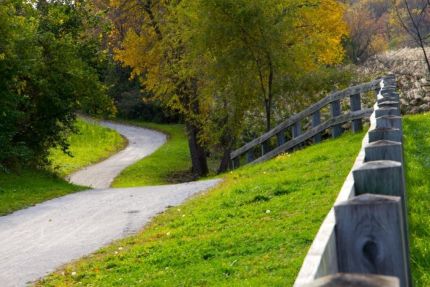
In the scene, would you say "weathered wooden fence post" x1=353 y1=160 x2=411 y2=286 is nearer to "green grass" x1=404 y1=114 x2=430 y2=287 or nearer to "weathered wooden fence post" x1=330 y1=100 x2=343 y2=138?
"green grass" x1=404 y1=114 x2=430 y2=287

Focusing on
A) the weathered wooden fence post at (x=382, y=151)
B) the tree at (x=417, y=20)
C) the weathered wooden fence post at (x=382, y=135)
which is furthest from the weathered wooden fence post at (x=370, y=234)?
the tree at (x=417, y=20)

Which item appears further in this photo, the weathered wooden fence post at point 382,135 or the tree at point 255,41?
the tree at point 255,41

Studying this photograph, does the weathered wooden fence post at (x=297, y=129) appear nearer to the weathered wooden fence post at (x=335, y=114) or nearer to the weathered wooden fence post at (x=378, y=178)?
the weathered wooden fence post at (x=335, y=114)

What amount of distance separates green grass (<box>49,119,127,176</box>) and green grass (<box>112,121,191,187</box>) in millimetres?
3248

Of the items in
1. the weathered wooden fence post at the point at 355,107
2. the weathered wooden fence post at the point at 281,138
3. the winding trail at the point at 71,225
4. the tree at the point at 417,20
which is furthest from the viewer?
the tree at the point at 417,20

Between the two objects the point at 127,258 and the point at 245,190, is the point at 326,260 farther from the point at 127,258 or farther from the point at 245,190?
Answer: the point at 245,190

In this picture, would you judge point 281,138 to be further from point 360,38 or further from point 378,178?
point 360,38

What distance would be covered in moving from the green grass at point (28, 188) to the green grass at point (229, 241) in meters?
5.03

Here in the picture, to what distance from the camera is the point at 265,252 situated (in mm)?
7438

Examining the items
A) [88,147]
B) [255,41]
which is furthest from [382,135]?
[88,147]

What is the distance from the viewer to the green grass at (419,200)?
510 cm

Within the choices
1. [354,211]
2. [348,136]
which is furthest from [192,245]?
[348,136]

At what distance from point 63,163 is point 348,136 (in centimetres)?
2323

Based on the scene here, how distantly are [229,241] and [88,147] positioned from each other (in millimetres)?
39640
